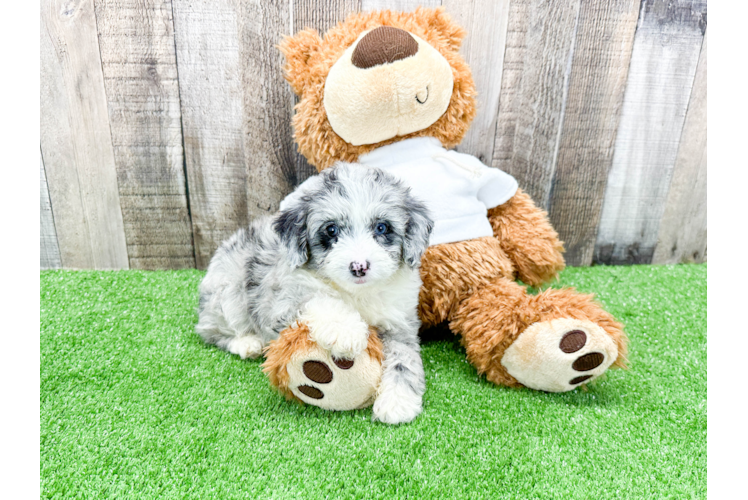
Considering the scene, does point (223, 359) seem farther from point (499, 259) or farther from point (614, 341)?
point (614, 341)

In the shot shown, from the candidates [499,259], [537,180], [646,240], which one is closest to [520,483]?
[499,259]

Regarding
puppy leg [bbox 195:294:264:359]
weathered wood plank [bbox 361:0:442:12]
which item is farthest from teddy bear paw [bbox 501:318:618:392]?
weathered wood plank [bbox 361:0:442:12]

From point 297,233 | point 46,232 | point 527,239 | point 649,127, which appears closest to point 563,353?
point 527,239

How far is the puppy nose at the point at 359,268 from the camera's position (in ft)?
5.26

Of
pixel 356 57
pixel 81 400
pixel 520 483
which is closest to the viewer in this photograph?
pixel 520 483

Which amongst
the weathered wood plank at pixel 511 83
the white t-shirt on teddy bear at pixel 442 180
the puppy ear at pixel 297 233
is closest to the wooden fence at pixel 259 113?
the weathered wood plank at pixel 511 83

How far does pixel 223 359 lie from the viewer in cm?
216

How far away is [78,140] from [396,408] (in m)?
2.38

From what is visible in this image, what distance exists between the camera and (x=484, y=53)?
2.65m

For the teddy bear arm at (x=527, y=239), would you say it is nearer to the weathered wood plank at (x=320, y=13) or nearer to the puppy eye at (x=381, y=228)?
the puppy eye at (x=381, y=228)

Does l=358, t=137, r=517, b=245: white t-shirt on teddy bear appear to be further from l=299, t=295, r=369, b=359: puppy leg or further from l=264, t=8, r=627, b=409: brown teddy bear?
l=299, t=295, r=369, b=359: puppy leg

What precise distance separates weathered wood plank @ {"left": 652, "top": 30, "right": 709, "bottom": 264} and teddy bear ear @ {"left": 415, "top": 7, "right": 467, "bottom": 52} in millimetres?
1613

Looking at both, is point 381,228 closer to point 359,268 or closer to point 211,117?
point 359,268

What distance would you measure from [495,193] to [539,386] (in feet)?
3.27
